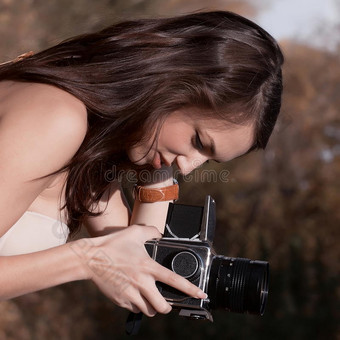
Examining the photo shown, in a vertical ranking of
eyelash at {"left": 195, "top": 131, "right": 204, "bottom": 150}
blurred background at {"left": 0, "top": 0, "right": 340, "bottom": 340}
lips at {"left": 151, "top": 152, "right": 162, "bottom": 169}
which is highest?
eyelash at {"left": 195, "top": 131, "right": 204, "bottom": 150}

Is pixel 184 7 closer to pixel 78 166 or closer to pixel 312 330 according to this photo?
pixel 312 330

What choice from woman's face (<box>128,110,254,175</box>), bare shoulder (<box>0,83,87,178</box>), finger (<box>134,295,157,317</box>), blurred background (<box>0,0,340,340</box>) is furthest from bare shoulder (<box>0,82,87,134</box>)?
blurred background (<box>0,0,340,340</box>)

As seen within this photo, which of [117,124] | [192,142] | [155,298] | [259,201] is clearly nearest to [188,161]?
[192,142]

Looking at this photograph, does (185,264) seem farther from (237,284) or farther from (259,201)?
(259,201)

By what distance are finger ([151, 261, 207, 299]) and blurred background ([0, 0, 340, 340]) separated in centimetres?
187

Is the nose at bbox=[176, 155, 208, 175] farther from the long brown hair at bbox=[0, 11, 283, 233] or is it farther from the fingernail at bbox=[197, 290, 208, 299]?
the fingernail at bbox=[197, 290, 208, 299]

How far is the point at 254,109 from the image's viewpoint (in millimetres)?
1162

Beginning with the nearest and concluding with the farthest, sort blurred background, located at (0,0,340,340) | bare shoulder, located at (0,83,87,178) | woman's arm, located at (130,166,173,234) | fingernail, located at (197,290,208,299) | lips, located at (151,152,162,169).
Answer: bare shoulder, located at (0,83,87,178), fingernail, located at (197,290,208,299), lips, located at (151,152,162,169), woman's arm, located at (130,166,173,234), blurred background, located at (0,0,340,340)

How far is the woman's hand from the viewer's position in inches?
38.8

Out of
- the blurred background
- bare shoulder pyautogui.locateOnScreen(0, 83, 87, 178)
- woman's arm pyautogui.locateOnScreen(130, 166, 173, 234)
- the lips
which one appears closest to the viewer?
bare shoulder pyautogui.locateOnScreen(0, 83, 87, 178)

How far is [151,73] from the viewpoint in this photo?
1071 mm

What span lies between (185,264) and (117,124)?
0.83ft

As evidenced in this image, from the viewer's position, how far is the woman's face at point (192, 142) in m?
1.12

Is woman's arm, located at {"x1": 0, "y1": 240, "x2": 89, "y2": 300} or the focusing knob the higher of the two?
woman's arm, located at {"x1": 0, "y1": 240, "x2": 89, "y2": 300}
